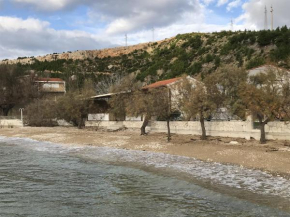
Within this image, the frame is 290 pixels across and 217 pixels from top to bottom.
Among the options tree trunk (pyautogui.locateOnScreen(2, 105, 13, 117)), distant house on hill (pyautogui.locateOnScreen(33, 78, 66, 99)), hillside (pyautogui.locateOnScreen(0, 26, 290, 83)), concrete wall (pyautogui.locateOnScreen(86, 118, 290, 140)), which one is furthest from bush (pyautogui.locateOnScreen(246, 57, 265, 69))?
tree trunk (pyautogui.locateOnScreen(2, 105, 13, 117))

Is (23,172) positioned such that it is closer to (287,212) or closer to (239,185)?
(239,185)

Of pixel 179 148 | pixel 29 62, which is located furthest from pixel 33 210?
pixel 29 62

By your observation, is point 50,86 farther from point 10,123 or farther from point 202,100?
point 202,100

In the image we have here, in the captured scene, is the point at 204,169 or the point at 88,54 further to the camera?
the point at 88,54

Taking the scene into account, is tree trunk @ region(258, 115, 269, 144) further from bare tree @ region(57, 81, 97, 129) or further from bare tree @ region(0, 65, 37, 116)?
bare tree @ region(0, 65, 37, 116)

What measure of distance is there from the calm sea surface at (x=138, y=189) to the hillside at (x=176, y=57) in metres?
25.3

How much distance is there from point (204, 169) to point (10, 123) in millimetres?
45842

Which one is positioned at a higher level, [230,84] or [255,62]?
[255,62]

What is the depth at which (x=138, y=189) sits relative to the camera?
14.0 meters

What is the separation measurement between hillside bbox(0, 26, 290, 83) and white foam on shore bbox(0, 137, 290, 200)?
2235cm

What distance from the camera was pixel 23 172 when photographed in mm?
18422

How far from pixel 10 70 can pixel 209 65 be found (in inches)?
1608

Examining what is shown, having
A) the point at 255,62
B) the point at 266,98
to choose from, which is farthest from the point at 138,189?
the point at 255,62

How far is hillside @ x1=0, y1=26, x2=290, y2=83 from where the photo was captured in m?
69.2
